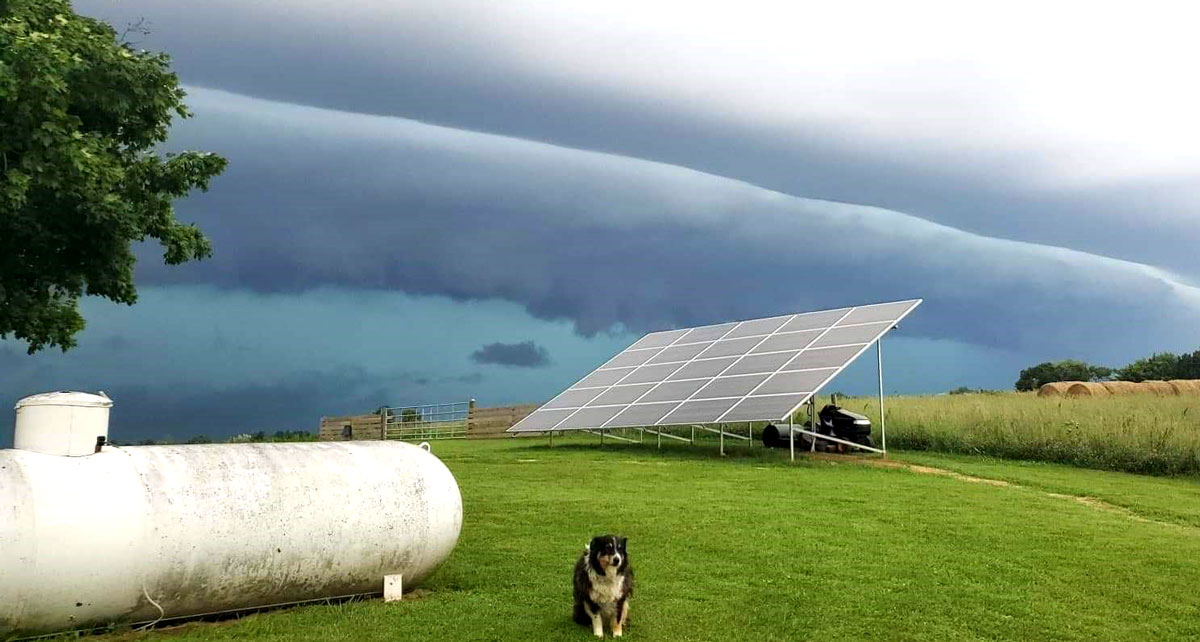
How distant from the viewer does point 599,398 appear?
32375 mm

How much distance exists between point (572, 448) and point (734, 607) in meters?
22.0

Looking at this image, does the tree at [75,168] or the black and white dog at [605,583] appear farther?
the tree at [75,168]

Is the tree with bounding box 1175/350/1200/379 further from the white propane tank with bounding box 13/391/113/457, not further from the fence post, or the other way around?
the white propane tank with bounding box 13/391/113/457

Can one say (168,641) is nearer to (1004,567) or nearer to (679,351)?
(1004,567)

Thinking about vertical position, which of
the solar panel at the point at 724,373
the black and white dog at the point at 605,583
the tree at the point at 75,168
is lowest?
the black and white dog at the point at 605,583

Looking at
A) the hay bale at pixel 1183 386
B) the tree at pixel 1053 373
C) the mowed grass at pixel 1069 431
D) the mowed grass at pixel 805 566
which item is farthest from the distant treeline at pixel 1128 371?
the mowed grass at pixel 805 566

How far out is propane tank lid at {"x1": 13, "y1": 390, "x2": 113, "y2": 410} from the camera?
8641 millimetres

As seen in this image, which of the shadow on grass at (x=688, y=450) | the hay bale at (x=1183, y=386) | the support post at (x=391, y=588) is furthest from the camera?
the hay bale at (x=1183, y=386)

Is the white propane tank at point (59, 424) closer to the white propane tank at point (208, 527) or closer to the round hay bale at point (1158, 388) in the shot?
the white propane tank at point (208, 527)

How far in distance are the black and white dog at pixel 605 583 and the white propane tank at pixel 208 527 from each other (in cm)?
223

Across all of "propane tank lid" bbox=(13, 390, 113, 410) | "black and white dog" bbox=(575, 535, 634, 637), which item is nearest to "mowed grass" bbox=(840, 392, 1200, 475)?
"black and white dog" bbox=(575, 535, 634, 637)

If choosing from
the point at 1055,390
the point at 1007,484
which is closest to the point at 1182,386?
the point at 1055,390

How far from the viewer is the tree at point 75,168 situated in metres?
16.6

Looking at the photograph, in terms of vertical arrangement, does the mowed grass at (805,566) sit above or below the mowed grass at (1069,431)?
below
